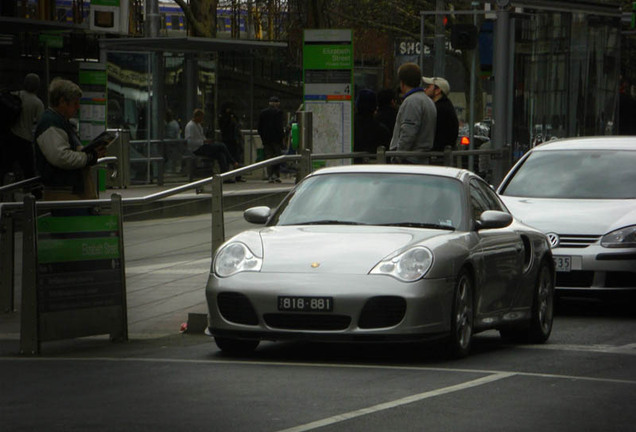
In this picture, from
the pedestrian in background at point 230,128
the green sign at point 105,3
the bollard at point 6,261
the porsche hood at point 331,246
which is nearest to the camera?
the porsche hood at point 331,246

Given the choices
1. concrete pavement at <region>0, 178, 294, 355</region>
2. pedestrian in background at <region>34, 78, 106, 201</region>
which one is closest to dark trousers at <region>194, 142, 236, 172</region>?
concrete pavement at <region>0, 178, 294, 355</region>

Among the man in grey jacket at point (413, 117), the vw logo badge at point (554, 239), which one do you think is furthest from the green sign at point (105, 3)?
the vw logo badge at point (554, 239)

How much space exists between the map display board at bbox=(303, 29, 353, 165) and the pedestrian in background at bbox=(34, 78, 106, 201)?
933 centimetres

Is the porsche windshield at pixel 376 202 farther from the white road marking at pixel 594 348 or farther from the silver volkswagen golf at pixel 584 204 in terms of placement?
the silver volkswagen golf at pixel 584 204

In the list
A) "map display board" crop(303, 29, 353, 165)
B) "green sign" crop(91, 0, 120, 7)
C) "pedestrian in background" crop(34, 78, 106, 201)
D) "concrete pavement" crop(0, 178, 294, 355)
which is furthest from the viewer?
"green sign" crop(91, 0, 120, 7)

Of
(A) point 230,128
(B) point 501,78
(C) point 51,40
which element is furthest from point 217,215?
(A) point 230,128

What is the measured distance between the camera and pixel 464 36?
25.0m

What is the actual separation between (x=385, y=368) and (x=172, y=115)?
2255cm

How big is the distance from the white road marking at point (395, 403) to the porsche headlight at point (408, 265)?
87 centimetres

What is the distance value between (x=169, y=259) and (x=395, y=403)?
5393 millimetres

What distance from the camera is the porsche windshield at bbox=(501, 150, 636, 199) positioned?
1495 centimetres

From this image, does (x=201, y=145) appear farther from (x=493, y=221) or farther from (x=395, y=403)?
(x=395, y=403)

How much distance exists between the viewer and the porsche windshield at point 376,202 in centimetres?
1091

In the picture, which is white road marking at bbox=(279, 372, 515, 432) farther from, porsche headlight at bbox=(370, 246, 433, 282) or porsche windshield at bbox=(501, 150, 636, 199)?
porsche windshield at bbox=(501, 150, 636, 199)
